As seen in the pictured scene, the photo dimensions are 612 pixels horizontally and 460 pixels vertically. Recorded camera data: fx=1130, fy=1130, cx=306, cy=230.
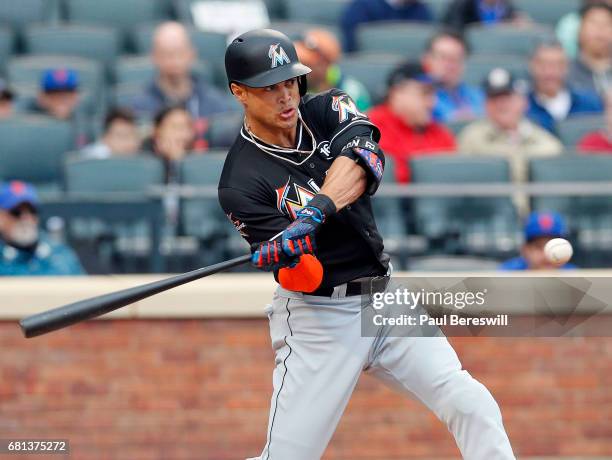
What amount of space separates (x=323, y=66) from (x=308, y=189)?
3736 millimetres

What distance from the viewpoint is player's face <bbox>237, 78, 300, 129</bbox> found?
380cm

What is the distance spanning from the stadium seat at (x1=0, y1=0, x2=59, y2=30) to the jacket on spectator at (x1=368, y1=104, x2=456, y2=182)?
3655 millimetres

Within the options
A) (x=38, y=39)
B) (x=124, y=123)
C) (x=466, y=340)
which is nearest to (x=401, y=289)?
(x=466, y=340)

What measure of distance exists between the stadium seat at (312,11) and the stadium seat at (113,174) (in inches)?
136

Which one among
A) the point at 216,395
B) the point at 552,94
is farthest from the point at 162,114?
the point at 552,94

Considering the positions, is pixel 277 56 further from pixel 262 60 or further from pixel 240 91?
pixel 240 91

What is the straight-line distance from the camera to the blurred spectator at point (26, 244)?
624 centimetres

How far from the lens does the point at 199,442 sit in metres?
6.11

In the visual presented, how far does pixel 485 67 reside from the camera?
8.97 m

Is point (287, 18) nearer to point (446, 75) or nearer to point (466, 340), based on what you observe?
point (446, 75)

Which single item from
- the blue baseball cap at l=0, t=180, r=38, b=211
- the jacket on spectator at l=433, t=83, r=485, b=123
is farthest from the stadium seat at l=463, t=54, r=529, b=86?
the blue baseball cap at l=0, t=180, r=38, b=211

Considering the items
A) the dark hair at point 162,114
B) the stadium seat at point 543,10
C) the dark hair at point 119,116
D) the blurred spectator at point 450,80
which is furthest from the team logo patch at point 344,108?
the stadium seat at point 543,10

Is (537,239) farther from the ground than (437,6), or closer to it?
closer to it

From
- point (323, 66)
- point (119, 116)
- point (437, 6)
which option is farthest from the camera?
point (437, 6)
